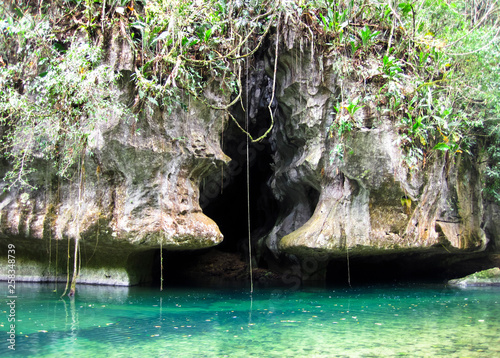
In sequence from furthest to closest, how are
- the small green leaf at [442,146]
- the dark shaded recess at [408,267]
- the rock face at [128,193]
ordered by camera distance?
the dark shaded recess at [408,267] → the small green leaf at [442,146] → the rock face at [128,193]

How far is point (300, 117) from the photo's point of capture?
32.4ft

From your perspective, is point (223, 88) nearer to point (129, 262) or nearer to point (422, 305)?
point (129, 262)

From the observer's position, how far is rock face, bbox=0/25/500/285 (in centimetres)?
840

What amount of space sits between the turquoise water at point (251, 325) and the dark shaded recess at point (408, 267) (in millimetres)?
3525

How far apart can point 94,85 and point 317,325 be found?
5.77m

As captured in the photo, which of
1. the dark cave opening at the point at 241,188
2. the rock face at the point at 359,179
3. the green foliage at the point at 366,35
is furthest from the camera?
the dark cave opening at the point at 241,188

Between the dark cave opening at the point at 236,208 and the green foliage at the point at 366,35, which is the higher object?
the green foliage at the point at 366,35

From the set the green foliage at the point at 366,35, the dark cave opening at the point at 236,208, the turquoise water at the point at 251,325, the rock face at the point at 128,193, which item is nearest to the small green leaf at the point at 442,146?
the green foliage at the point at 366,35

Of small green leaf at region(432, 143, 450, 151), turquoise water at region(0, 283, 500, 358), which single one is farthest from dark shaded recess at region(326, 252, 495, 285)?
small green leaf at region(432, 143, 450, 151)

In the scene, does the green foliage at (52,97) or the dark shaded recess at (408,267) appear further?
the dark shaded recess at (408,267)

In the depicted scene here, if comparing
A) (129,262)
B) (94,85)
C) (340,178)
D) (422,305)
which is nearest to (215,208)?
(129,262)

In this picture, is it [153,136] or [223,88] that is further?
[223,88]

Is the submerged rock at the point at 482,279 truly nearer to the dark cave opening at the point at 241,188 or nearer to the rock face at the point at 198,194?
the rock face at the point at 198,194

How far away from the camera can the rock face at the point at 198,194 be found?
27.6 feet
